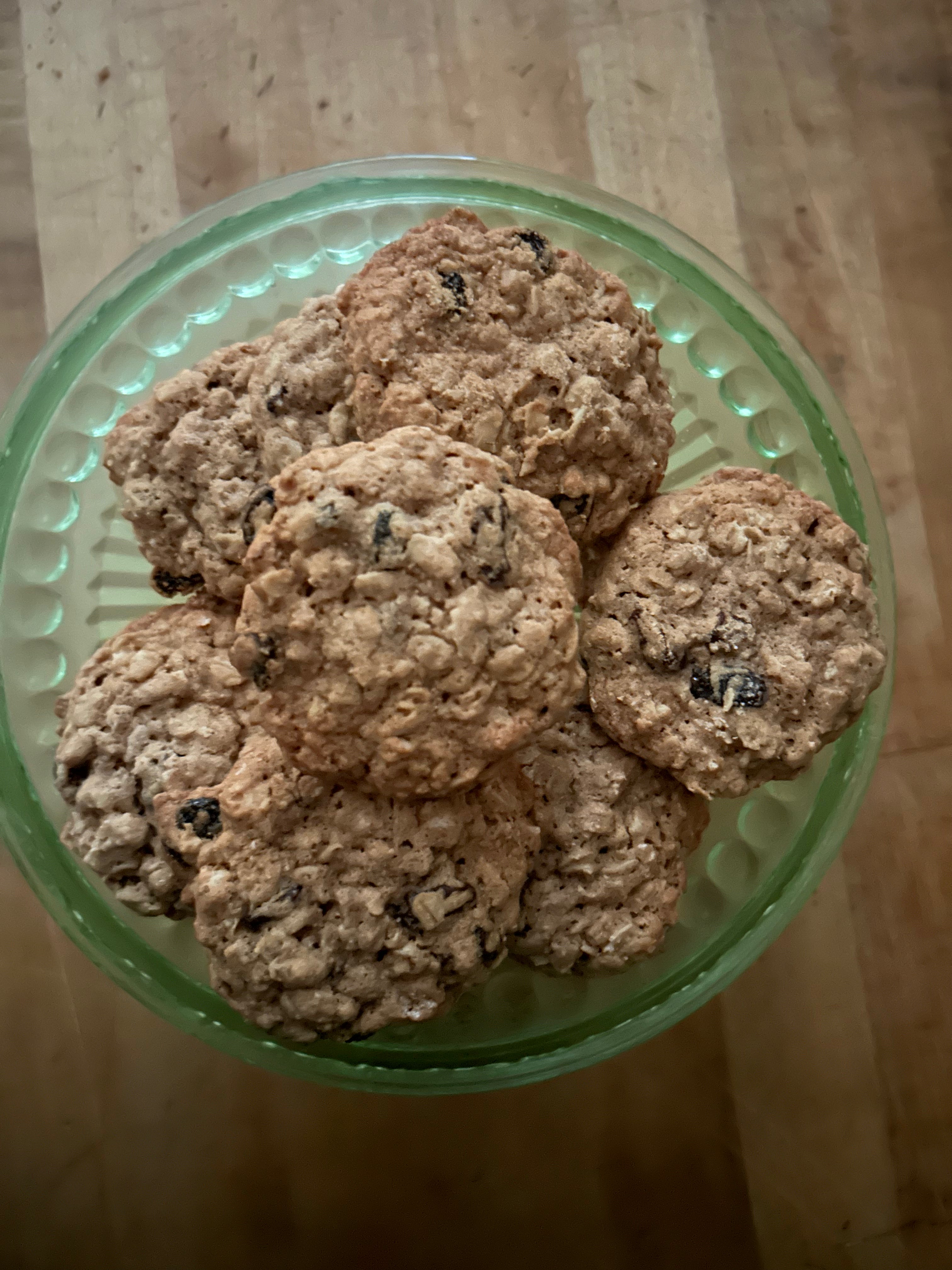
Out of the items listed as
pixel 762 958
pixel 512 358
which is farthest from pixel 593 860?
pixel 762 958

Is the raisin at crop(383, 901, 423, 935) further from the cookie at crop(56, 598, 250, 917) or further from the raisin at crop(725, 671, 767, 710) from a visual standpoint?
the raisin at crop(725, 671, 767, 710)

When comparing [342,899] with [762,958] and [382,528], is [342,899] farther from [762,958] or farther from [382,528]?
[762,958]

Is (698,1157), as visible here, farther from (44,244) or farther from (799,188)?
(44,244)

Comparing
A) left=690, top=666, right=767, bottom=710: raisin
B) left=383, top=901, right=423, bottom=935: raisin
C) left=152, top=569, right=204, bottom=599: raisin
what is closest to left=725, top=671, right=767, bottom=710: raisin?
left=690, top=666, right=767, bottom=710: raisin

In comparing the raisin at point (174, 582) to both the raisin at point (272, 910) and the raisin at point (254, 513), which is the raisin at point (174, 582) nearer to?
the raisin at point (254, 513)

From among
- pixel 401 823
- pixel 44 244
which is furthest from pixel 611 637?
pixel 44 244

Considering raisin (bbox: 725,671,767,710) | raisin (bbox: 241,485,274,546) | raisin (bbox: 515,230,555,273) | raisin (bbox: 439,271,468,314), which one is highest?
raisin (bbox: 515,230,555,273)

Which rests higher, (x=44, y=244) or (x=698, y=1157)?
(x=44, y=244)
